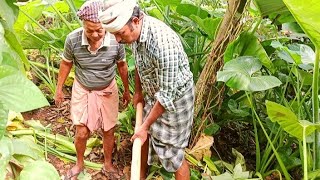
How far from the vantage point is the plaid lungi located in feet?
6.56

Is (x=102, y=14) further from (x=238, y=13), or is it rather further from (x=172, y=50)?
(x=238, y=13)

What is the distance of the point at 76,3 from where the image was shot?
2766 millimetres

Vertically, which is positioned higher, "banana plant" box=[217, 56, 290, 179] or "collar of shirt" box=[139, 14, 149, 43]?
"collar of shirt" box=[139, 14, 149, 43]

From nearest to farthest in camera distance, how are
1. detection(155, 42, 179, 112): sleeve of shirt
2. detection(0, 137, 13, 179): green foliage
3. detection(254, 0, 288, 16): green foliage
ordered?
1. detection(0, 137, 13, 179): green foliage
2. detection(155, 42, 179, 112): sleeve of shirt
3. detection(254, 0, 288, 16): green foliage

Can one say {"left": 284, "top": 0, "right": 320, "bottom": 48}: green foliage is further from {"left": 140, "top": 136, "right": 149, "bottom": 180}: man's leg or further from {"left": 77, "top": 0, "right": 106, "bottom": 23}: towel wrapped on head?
{"left": 140, "top": 136, "right": 149, "bottom": 180}: man's leg

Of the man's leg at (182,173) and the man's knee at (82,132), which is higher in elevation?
the man's knee at (82,132)

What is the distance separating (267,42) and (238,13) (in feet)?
1.39

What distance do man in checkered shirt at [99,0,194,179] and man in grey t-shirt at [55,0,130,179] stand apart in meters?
0.15

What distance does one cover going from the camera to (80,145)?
225 centimetres

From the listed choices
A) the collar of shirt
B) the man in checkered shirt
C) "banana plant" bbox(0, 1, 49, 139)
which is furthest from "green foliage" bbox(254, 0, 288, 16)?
"banana plant" bbox(0, 1, 49, 139)

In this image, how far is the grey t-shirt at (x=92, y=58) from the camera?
2059 millimetres

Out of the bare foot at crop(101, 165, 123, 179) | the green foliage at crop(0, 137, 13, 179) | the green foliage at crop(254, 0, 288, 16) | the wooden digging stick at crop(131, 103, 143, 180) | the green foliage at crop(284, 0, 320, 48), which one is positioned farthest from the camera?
the bare foot at crop(101, 165, 123, 179)

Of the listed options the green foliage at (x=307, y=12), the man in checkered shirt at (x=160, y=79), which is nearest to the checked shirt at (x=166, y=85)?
the man in checkered shirt at (x=160, y=79)

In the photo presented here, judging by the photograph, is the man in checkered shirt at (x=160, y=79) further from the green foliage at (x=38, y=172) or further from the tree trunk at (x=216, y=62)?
the green foliage at (x=38, y=172)
